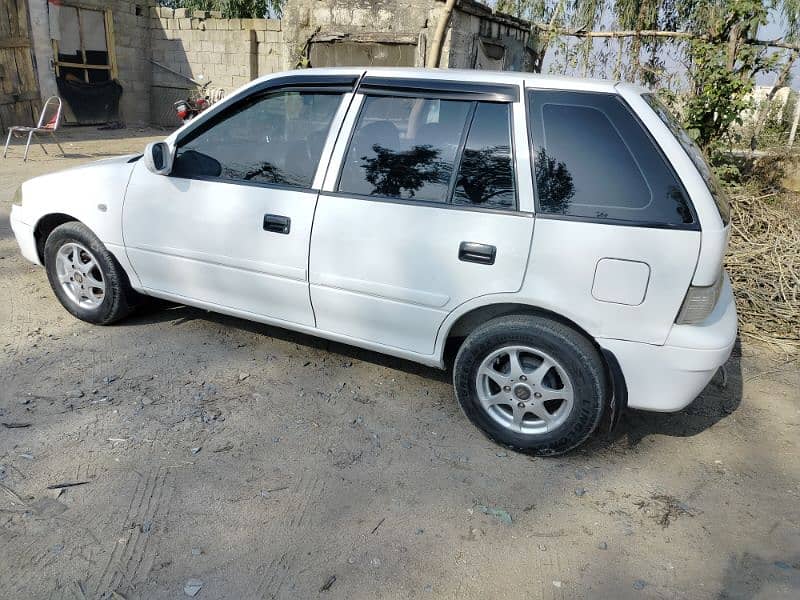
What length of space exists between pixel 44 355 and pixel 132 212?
106 centimetres

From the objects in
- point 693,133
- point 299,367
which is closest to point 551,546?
point 299,367

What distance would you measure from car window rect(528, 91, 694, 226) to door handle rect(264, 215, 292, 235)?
4.40 ft

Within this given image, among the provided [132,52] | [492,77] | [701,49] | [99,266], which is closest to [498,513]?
[492,77]

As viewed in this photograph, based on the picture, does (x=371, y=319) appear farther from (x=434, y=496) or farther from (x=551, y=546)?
(x=551, y=546)

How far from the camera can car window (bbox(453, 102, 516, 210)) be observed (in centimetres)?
303

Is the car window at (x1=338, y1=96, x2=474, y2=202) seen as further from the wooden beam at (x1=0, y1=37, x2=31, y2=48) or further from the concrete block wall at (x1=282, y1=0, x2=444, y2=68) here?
the wooden beam at (x1=0, y1=37, x2=31, y2=48)

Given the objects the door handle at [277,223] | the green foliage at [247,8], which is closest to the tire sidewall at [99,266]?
the door handle at [277,223]

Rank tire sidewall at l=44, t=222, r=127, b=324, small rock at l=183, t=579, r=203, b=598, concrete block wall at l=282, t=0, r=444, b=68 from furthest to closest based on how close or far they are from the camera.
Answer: concrete block wall at l=282, t=0, r=444, b=68, tire sidewall at l=44, t=222, r=127, b=324, small rock at l=183, t=579, r=203, b=598

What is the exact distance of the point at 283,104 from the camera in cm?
357

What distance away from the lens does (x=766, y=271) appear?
202 inches

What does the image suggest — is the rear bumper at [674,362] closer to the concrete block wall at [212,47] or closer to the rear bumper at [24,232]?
the rear bumper at [24,232]

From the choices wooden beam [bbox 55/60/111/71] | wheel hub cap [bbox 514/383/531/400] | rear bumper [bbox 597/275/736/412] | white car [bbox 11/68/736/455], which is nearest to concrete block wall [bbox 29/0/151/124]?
wooden beam [bbox 55/60/111/71]

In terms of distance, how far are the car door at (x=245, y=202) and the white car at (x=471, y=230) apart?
0.01 metres

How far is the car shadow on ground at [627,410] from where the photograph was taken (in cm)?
349
